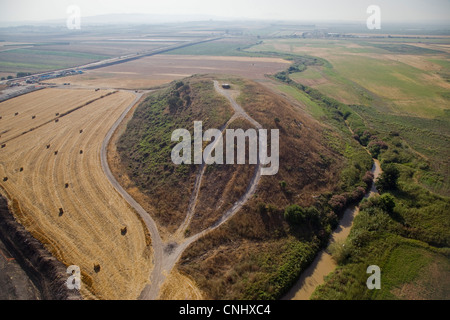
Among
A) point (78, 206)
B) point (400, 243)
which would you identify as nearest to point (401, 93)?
point (400, 243)

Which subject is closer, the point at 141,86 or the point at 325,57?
the point at 141,86

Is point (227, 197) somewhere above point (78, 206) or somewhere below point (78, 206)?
above

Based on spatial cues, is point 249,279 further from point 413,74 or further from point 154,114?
point 413,74

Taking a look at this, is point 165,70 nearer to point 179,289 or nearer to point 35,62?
point 35,62

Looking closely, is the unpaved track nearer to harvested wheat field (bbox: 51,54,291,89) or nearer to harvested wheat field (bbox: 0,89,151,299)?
harvested wheat field (bbox: 0,89,151,299)

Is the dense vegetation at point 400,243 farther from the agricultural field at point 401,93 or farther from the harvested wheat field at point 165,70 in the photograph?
the harvested wheat field at point 165,70

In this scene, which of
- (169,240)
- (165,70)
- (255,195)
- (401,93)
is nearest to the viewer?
(169,240)

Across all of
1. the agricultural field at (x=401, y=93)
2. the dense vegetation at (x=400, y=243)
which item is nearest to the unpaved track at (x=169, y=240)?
the dense vegetation at (x=400, y=243)
